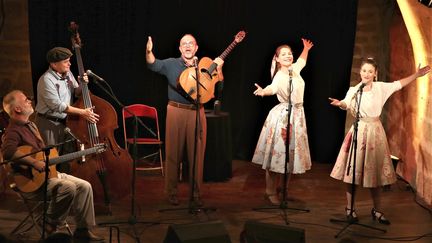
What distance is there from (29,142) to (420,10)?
4.06 meters

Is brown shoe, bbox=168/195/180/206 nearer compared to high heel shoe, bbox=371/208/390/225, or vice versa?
high heel shoe, bbox=371/208/390/225

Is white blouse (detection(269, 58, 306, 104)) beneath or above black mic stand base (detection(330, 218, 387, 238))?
above

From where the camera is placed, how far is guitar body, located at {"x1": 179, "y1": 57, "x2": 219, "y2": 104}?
277 inches

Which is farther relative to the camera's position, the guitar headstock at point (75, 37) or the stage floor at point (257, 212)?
the guitar headstock at point (75, 37)

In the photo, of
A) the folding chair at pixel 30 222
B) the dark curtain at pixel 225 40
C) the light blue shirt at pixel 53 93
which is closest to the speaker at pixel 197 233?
the folding chair at pixel 30 222

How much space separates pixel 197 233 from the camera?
195 inches

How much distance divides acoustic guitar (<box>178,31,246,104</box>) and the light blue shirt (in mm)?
1118

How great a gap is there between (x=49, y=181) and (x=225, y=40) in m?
3.81

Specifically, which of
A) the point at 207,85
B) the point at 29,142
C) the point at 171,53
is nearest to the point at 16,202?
the point at 29,142

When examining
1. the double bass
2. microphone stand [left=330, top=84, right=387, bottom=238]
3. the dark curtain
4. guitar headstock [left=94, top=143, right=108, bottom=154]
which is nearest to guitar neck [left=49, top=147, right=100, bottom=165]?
guitar headstock [left=94, top=143, right=108, bottom=154]

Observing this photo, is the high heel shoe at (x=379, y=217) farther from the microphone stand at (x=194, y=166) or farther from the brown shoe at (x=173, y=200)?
the brown shoe at (x=173, y=200)

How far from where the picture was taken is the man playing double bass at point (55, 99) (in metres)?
6.70

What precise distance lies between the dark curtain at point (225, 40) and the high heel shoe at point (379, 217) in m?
2.58

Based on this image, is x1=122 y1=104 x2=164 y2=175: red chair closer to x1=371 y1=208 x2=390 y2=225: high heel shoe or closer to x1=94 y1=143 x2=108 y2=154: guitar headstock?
x1=94 y1=143 x2=108 y2=154: guitar headstock
